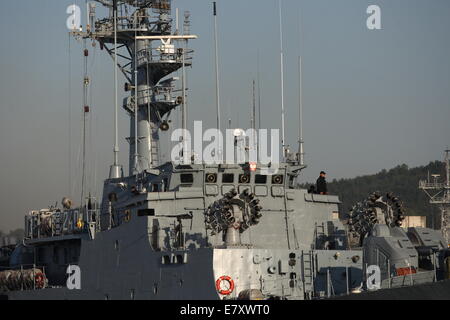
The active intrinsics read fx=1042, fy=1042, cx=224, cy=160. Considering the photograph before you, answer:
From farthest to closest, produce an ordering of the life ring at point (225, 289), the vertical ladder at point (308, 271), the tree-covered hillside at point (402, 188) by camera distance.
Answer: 1. the tree-covered hillside at point (402, 188)
2. the vertical ladder at point (308, 271)
3. the life ring at point (225, 289)

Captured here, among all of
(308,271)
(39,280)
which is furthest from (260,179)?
(39,280)

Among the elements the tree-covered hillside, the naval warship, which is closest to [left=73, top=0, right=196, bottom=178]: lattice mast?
the naval warship

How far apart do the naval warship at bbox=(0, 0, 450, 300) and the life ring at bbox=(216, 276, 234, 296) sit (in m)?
0.05

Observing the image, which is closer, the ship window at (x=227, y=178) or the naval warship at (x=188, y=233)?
the naval warship at (x=188, y=233)

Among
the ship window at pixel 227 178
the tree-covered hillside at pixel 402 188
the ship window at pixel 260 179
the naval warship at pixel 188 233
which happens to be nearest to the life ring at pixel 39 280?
the naval warship at pixel 188 233

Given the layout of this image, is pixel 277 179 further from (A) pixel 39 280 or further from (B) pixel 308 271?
(A) pixel 39 280

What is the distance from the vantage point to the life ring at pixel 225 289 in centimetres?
3266

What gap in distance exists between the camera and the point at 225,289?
32.8 metres

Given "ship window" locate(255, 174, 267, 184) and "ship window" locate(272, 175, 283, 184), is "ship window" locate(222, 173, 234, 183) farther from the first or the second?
"ship window" locate(272, 175, 283, 184)

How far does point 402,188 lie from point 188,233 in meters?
52.0

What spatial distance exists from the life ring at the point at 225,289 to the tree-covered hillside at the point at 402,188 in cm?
4946

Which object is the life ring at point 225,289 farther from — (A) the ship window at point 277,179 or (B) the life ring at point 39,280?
(B) the life ring at point 39,280
